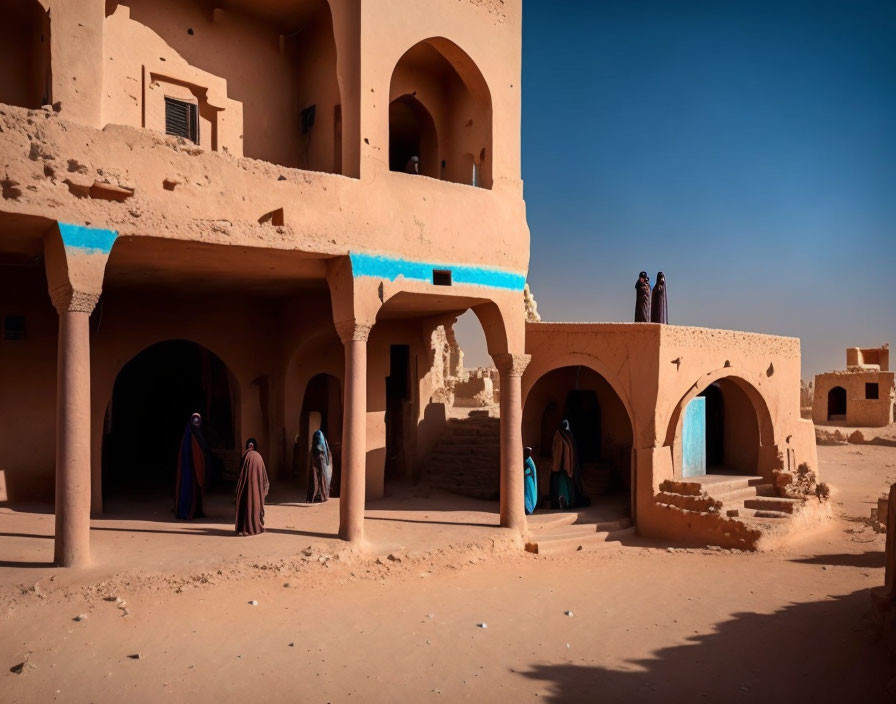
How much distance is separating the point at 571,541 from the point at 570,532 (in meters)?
0.36

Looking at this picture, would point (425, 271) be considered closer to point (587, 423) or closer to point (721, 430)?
point (587, 423)

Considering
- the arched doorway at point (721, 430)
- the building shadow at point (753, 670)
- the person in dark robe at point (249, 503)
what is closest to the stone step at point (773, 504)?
the arched doorway at point (721, 430)

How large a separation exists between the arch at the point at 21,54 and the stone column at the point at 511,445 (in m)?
8.10

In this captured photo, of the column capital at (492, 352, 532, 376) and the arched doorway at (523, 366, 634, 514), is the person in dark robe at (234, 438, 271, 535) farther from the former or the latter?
the arched doorway at (523, 366, 634, 514)

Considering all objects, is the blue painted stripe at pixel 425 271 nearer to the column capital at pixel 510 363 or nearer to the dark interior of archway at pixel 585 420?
the column capital at pixel 510 363

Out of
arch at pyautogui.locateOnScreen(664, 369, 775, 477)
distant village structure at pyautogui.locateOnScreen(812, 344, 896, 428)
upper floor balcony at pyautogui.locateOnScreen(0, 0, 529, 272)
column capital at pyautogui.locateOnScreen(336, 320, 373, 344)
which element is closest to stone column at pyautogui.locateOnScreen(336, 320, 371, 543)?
column capital at pyautogui.locateOnScreen(336, 320, 373, 344)

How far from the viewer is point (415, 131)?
603 inches

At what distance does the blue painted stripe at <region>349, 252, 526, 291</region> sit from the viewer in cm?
1047

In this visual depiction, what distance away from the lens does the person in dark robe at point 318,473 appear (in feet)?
44.7

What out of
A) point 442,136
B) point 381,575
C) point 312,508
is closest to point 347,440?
point 381,575

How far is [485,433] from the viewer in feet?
56.6

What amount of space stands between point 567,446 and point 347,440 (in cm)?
565

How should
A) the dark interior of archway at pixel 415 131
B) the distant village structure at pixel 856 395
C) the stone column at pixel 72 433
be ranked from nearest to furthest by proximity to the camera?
the stone column at pixel 72 433
the dark interior of archway at pixel 415 131
the distant village structure at pixel 856 395

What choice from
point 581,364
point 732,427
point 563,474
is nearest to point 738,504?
point 732,427
